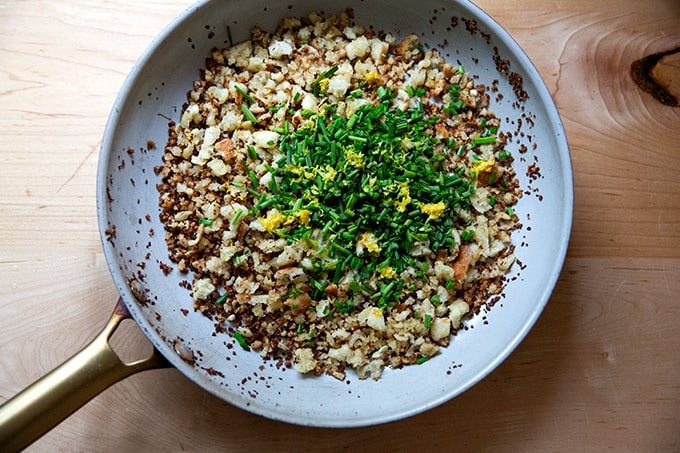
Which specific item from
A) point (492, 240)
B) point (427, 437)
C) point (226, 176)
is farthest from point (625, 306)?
point (226, 176)

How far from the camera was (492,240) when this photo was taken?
1222 millimetres

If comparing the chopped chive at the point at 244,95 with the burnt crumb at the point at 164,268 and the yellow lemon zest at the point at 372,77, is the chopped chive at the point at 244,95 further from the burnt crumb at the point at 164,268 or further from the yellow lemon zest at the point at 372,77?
the burnt crumb at the point at 164,268

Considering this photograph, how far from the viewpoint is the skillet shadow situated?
1.25m

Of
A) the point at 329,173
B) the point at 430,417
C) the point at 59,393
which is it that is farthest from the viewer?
the point at 430,417

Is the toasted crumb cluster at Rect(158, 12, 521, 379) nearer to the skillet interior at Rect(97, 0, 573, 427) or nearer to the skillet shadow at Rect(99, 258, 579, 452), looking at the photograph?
the skillet interior at Rect(97, 0, 573, 427)

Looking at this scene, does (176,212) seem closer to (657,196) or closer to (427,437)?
(427,437)

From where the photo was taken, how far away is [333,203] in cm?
116

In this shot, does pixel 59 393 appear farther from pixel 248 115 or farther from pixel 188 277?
pixel 248 115

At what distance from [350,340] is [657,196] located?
70cm

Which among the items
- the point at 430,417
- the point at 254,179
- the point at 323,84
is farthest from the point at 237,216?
the point at 430,417

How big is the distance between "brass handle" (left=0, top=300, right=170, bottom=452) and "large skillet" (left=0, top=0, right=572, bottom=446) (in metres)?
0.08

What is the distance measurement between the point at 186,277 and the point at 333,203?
311 mm

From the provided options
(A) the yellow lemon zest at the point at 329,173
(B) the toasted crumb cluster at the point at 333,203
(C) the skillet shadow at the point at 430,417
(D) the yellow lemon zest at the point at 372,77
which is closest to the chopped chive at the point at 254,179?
(B) the toasted crumb cluster at the point at 333,203

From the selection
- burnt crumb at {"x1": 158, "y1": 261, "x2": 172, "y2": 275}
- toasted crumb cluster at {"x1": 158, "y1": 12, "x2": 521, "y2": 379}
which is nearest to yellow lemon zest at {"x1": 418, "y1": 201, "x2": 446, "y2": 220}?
toasted crumb cluster at {"x1": 158, "y1": 12, "x2": 521, "y2": 379}
